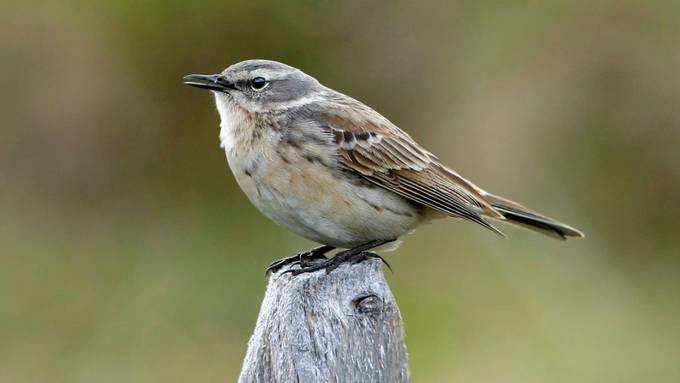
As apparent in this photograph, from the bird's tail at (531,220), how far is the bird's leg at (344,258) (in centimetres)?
99

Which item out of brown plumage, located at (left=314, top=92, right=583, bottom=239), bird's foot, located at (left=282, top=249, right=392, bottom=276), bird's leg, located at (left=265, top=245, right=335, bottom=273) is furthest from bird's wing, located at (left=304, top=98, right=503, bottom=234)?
bird's foot, located at (left=282, top=249, right=392, bottom=276)

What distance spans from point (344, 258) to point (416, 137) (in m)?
5.04

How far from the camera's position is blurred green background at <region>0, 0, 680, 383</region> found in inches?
382

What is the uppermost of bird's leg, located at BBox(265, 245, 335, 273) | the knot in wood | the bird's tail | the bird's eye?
the bird's eye

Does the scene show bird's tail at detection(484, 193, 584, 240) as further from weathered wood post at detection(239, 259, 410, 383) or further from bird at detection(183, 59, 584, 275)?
weathered wood post at detection(239, 259, 410, 383)

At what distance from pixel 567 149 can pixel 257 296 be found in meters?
3.00

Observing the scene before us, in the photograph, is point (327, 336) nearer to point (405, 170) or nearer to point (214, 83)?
point (405, 170)

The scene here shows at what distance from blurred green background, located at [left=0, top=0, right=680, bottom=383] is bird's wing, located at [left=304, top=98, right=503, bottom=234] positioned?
8.31 ft

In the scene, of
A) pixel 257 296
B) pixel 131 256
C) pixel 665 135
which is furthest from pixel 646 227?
pixel 131 256

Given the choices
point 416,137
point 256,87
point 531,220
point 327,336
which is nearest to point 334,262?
point 327,336

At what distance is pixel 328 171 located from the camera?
6.56 m

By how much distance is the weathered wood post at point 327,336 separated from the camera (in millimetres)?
4422

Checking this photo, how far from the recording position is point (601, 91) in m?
10.7

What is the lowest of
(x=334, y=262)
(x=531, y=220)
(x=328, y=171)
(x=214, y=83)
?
(x=334, y=262)
